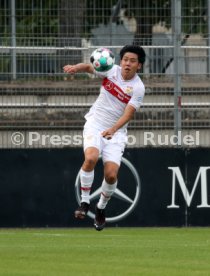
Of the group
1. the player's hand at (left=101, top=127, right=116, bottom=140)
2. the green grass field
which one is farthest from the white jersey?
the green grass field

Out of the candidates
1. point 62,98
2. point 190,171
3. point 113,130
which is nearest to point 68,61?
point 62,98

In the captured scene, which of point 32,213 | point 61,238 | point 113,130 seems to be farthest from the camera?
point 32,213

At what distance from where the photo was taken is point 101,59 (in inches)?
522

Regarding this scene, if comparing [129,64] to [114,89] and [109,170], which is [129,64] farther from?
[109,170]

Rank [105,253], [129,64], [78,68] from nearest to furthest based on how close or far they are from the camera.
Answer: [105,253] → [78,68] → [129,64]

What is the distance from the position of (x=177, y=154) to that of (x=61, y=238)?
4055 millimetres

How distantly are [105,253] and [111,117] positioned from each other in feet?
7.07

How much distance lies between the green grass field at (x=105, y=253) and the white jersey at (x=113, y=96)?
1.69 meters

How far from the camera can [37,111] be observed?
60.8 ft

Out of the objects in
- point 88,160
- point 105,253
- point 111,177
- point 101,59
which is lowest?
point 105,253

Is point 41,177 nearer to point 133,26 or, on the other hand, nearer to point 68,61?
point 68,61

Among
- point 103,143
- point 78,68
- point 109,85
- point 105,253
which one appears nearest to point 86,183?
point 103,143

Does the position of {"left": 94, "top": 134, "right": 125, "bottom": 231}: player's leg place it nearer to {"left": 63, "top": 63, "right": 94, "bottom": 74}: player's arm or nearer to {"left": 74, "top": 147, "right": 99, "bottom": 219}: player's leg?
{"left": 74, "top": 147, "right": 99, "bottom": 219}: player's leg

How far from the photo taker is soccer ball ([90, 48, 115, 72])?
13.2m
